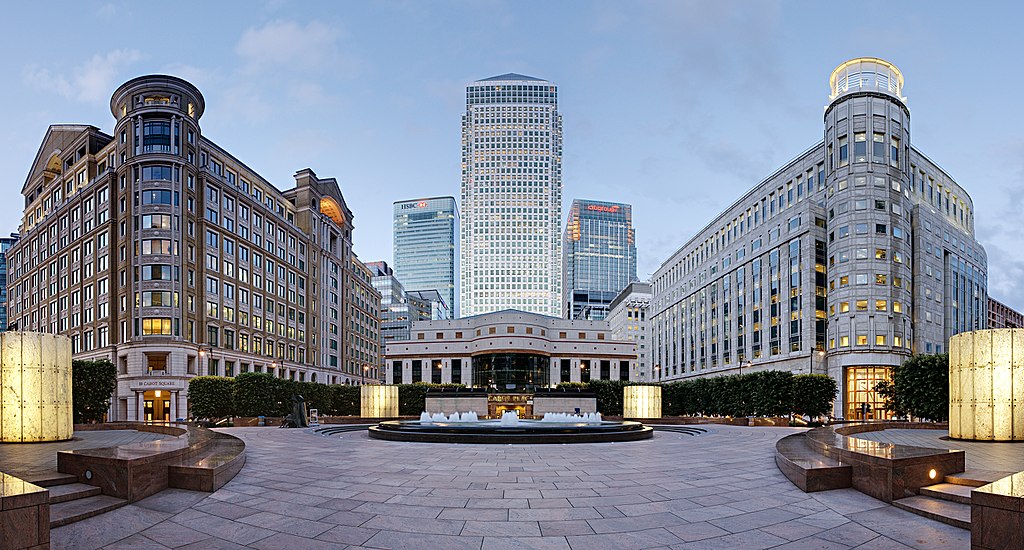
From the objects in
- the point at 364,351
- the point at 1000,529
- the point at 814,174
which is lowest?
the point at 364,351

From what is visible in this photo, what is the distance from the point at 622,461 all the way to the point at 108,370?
122 ft

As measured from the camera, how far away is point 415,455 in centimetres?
1981

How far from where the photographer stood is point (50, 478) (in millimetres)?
11164

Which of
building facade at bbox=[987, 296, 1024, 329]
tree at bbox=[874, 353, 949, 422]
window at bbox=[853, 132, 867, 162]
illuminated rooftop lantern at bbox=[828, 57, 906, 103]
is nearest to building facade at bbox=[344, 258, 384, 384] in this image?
window at bbox=[853, 132, 867, 162]

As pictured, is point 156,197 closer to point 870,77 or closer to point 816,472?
point 816,472

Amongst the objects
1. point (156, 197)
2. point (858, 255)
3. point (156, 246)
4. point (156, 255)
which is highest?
point (156, 197)

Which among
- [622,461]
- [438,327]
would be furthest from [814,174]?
[622,461]

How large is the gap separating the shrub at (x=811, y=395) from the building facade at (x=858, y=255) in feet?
93.5

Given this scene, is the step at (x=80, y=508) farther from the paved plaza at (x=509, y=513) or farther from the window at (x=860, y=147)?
the window at (x=860, y=147)

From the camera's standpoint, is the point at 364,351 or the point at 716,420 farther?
the point at 364,351

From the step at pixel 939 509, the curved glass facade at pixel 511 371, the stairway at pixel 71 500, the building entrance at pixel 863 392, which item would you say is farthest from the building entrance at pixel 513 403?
the step at pixel 939 509

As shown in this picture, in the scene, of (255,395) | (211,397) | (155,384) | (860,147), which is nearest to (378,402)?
(255,395)

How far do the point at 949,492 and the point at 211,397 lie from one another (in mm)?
54362

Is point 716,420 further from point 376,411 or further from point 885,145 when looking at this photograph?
point 885,145
